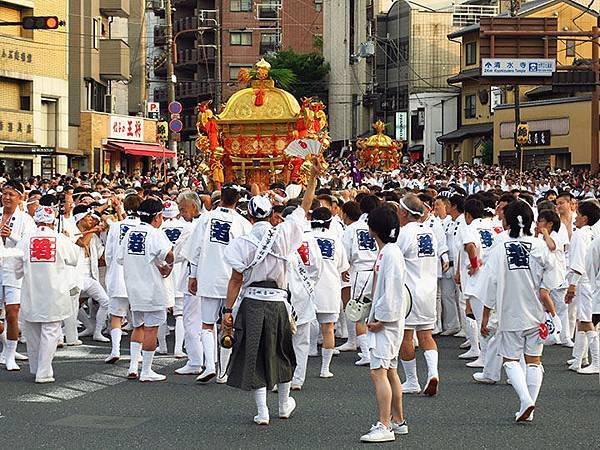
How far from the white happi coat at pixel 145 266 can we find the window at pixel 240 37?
68.1 meters

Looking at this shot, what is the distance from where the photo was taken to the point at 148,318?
1108 cm

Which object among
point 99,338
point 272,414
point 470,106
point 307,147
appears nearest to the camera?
point 307,147

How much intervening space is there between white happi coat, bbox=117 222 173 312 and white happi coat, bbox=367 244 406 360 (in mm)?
3384

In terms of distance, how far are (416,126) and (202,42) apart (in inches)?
834

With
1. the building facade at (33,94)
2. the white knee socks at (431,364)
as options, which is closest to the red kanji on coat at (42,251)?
the white knee socks at (431,364)

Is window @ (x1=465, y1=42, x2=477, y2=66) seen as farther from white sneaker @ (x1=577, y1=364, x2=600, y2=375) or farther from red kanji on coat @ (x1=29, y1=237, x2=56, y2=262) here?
red kanji on coat @ (x1=29, y1=237, x2=56, y2=262)

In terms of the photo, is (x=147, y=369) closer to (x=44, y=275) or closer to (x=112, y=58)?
(x=44, y=275)

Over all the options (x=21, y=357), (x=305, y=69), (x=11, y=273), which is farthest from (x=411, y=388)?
(x=305, y=69)

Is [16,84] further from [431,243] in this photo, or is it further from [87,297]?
[431,243]

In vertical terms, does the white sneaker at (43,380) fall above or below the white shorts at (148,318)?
below

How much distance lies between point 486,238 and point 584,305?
4.39 feet

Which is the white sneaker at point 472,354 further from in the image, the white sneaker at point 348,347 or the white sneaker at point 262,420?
the white sneaker at point 262,420

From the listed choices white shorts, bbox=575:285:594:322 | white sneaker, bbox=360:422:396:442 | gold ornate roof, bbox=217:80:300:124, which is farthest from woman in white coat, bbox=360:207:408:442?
gold ornate roof, bbox=217:80:300:124

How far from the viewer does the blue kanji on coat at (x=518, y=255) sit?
9305 millimetres
